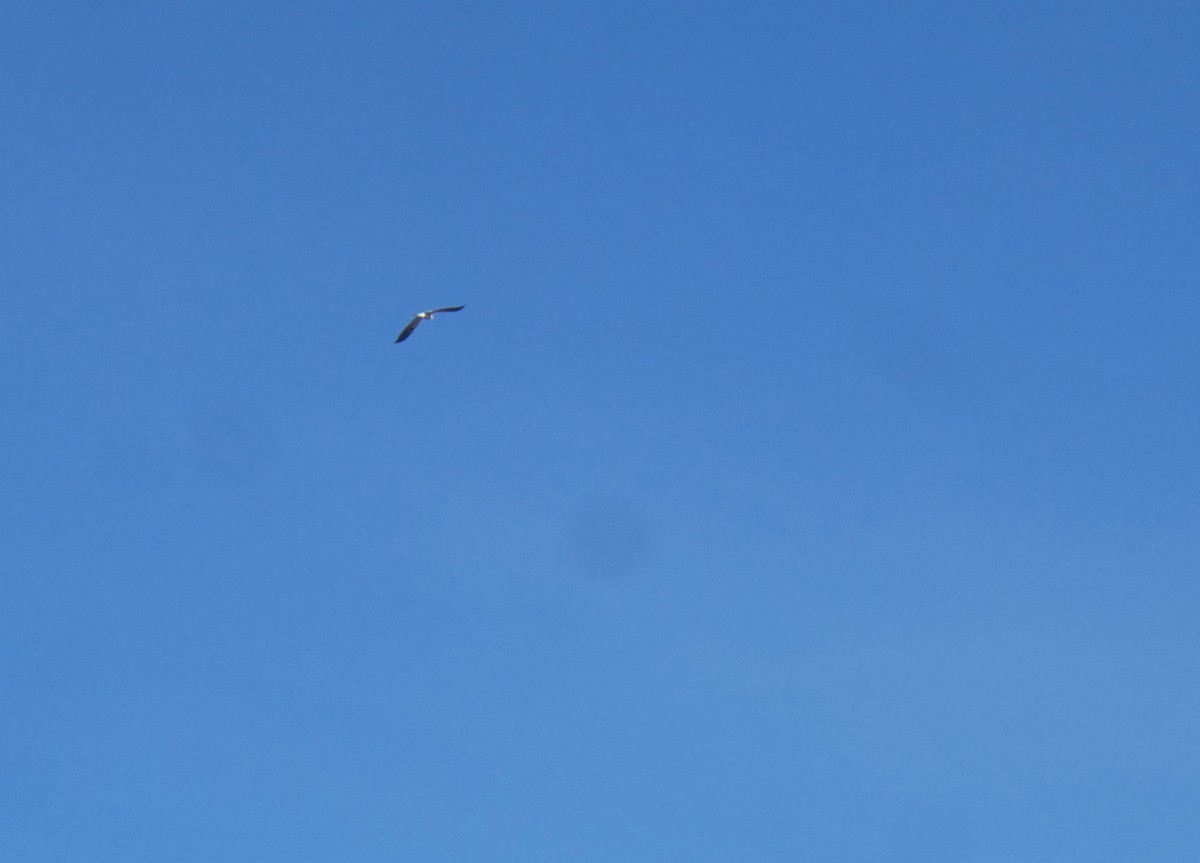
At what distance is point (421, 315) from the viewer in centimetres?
5425
